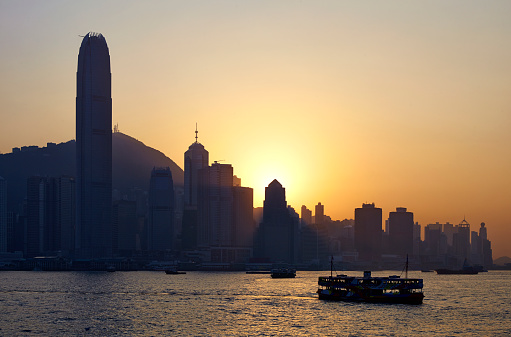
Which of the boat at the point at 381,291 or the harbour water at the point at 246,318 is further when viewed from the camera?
the boat at the point at 381,291

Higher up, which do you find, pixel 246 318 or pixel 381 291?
pixel 381 291

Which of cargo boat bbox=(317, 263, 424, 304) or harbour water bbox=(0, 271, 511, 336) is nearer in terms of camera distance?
harbour water bbox=(0, 271, 511, 336)

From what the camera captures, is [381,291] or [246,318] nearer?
[246,318]

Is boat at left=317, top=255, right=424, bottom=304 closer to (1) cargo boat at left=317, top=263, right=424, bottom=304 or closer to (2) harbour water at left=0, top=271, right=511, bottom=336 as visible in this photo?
(1) cargo boat at left=317, top=263, right=424, bottom=304

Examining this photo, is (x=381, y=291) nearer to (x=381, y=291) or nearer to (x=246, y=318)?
(x=381, y=291)

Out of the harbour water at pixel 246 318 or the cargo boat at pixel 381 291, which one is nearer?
the harbour water at pixel 246 318

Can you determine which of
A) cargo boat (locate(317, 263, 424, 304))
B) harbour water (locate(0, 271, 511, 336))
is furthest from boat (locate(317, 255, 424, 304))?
harbour water (locate(0, 271, 511, 336))

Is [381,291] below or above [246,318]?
above

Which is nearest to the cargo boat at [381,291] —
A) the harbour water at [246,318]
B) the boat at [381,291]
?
the boat at [381,291]

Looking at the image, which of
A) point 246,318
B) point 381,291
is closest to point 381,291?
point 381,291

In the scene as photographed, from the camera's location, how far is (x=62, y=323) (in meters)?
146

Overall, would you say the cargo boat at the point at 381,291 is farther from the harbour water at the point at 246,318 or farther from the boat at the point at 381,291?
the harbour water at the point at 246,318

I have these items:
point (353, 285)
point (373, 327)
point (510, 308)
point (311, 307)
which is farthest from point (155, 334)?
point (510, 308)

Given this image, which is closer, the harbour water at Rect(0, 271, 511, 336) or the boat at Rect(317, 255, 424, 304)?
the harbour water at Rect(0, 271, 511, 336)
